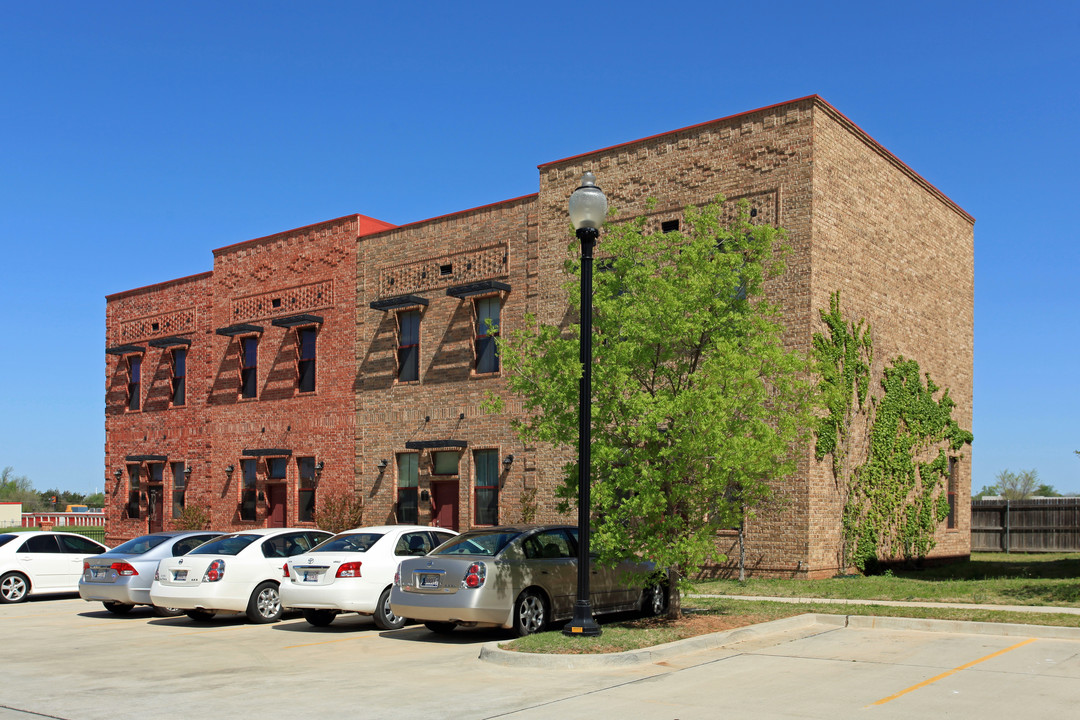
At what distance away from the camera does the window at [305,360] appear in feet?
101

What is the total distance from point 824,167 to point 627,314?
31.4ft

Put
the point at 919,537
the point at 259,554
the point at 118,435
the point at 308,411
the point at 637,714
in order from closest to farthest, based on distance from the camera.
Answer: the point at 637,714
the point at 259,554
the point at 919,537
the point at 308,411
the point at 118,435

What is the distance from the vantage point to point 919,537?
24.6 metres

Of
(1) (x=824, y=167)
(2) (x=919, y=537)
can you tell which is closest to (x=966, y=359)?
(2) (x=919, y=537)

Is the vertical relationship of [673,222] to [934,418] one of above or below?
above

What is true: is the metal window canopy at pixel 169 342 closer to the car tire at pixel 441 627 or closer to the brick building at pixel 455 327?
the brick building at pixel 455 327

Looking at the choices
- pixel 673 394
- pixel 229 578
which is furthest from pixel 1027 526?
pixel 229 578

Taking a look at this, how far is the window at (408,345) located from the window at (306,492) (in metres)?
4.79

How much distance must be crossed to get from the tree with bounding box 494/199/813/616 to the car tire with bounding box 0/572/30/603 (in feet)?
41.8

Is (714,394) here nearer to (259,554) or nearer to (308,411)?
(259,554)

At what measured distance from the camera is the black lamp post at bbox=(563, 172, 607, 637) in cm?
1216

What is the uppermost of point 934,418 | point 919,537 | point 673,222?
point 673,222

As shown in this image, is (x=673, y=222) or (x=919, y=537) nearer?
(x=673, y=222)

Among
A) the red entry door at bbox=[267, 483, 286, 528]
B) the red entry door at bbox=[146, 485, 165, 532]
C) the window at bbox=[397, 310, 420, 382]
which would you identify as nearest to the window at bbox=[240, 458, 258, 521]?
the red entry door at bbox=[267, 483, 286, 528]
